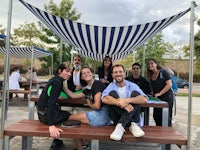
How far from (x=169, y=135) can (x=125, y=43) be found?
3312 millimetres

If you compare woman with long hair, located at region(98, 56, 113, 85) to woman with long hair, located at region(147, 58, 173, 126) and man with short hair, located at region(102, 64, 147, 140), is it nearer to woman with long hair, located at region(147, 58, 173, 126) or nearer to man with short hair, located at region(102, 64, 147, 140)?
woman with long hair, located at region(147, 58, 173, 126)

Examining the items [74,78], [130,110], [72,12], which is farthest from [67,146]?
[72,12]

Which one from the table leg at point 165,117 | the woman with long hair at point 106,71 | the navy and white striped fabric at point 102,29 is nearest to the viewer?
the table leg at point 165,117

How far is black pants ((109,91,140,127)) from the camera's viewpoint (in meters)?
3.52

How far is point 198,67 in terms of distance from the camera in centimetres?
3319

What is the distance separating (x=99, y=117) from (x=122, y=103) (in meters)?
0.49

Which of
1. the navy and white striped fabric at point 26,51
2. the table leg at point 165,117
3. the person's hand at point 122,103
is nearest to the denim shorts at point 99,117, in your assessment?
the person's hand at point 122,103

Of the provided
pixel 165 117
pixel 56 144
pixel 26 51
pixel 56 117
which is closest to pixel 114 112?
pixel 56 117

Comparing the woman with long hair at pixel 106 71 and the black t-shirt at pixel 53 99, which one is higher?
the woman with long hair at pixel 106 71

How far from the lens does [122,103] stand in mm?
3525

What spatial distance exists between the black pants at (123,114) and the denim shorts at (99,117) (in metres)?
0.09

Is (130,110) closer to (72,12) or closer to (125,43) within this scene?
(125,43)

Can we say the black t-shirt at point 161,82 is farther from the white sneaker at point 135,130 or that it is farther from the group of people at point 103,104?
the white sneaker at point 135,130

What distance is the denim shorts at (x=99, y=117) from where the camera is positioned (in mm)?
3854
